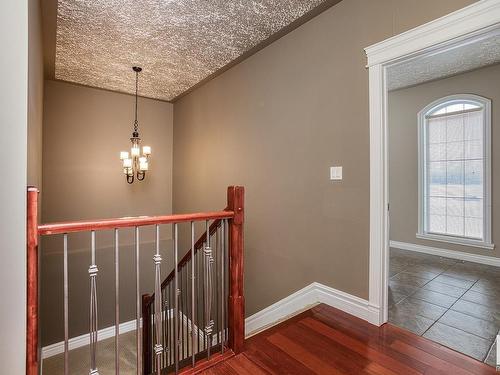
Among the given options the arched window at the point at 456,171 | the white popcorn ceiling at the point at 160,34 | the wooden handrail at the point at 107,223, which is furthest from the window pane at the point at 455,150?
the wooden handrail at the point at 107,223

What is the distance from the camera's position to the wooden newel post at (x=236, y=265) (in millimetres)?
1884

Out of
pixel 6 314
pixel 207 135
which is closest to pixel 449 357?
pixel 6 314

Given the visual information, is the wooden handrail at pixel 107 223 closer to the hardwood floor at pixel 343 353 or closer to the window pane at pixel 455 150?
the hardwood floor at pixel 343 353

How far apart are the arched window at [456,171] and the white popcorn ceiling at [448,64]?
1.44ft

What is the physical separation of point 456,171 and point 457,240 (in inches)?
42.6

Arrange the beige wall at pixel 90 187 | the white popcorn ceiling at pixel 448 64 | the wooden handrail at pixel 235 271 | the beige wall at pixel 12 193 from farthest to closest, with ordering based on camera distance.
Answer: the beige wall at pixel 90 187 < the white popcorn ceiling at pixel 448 64 < the wooden handrail at pixel 235 271 < the beige wall at pixel 12 193

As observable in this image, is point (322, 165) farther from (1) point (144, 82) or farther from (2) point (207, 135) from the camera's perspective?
(1) point (144, 82)

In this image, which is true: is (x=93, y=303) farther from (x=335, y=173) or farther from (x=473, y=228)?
(x=473, y=228)

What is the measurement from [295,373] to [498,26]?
92.7 inches

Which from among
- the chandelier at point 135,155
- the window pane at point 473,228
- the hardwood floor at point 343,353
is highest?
the chandelier at point 135,155

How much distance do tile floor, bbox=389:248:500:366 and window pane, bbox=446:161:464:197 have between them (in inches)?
42.8

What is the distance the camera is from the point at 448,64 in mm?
3756

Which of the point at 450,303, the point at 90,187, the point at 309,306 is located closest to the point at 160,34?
the point at 90,187

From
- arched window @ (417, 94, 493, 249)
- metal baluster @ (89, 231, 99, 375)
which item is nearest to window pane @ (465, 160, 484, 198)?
arched window @ (417, 94, 493, 249)
